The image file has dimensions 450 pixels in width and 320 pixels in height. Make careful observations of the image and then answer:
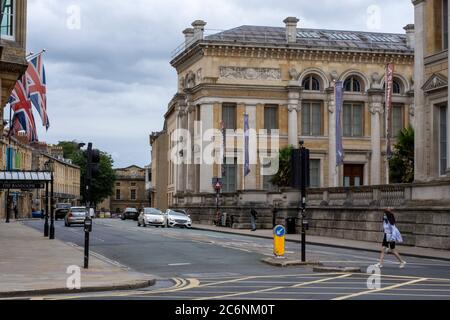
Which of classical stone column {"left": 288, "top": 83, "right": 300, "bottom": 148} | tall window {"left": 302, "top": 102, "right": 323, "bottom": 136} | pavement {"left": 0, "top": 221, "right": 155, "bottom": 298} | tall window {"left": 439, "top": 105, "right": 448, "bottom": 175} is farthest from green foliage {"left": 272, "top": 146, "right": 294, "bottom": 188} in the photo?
pavement {"left": 0, "top": 221, "right": 155, "bottom": 298}

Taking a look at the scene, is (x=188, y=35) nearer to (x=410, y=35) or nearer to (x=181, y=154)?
(x=181, y=154)

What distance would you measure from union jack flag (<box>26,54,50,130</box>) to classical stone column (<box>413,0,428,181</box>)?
55.1 feet

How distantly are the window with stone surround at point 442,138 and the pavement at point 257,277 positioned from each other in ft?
20.7

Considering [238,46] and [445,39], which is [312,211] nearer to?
[445,39]

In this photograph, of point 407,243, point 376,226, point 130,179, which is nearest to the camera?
point 407,243

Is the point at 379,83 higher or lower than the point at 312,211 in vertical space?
higher

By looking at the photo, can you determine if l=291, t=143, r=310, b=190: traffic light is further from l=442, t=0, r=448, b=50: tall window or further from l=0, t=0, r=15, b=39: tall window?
l=442, t=0, r=448, b=50: tall window

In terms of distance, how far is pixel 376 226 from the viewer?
1574 inches

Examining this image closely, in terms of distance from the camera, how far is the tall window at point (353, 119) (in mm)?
76812

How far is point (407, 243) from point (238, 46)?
39757mm

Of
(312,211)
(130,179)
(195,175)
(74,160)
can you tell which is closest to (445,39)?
Result: (312,211)

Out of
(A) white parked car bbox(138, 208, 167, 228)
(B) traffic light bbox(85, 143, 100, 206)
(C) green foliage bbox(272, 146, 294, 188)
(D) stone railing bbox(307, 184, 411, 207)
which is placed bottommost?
(A) white parked car bbox(138, 208, 167, 228)

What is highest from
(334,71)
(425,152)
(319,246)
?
(334,71)

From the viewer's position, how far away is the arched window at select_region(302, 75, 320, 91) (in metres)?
76.0
